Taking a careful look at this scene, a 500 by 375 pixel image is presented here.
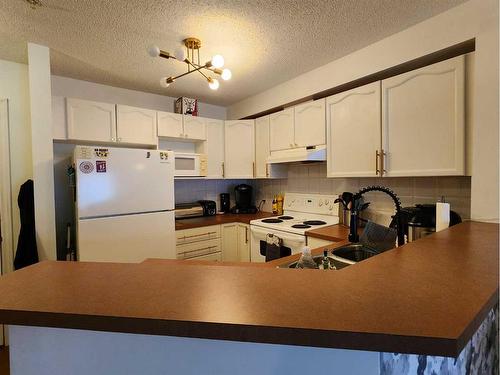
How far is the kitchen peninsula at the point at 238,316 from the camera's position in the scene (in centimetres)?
43

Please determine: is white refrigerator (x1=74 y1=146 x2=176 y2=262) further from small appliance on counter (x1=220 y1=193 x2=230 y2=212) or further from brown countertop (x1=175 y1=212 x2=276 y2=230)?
small appliance on counter (x1=220 y1=193 x2=230 y2=212)

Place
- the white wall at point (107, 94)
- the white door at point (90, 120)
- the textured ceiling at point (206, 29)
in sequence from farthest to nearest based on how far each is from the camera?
the white wall at point (107, 94), the white door at point (90, 120), the textured ceiling at point (206, 29)

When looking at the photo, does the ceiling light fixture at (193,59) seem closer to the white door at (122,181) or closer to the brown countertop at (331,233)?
the white door at (122,181)

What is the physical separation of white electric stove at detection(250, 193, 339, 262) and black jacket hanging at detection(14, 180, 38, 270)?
1775 mm

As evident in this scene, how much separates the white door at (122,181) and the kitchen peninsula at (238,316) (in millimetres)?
1336

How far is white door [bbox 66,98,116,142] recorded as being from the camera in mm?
2207

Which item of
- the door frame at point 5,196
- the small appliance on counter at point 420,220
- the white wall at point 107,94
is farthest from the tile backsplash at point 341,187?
the door frame at point 5,196

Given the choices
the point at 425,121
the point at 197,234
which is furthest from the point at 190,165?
the point at 425,121

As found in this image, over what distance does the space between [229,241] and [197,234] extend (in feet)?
1.28

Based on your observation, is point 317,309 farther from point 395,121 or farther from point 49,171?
point 49,171

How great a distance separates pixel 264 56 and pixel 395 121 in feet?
3.66

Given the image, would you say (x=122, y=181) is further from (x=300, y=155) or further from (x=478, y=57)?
(x=478, y=57)

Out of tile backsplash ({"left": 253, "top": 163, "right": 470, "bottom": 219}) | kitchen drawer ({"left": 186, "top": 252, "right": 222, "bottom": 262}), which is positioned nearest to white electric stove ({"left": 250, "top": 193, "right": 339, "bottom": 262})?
tile backsplash ({"left": 253, "top": 163, "right": 470, "bottom": 219})

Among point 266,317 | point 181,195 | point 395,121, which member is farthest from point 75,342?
point 181,195
